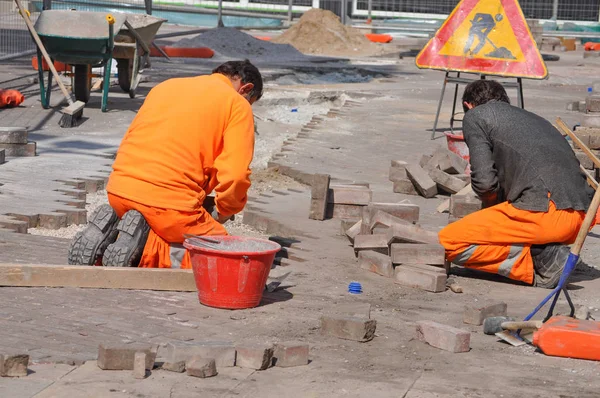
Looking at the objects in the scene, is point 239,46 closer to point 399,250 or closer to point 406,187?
point 406,187

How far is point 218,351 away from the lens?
452 cm

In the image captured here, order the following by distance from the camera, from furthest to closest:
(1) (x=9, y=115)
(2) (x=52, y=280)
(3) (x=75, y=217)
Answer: (1) (x=9, y=115) < (3) (x=75, y=217) < (2) (x=52, y=280)

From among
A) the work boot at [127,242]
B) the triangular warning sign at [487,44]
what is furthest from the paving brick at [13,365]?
the triangular warning sign at [487,44]

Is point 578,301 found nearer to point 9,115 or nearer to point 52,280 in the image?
point 52,280

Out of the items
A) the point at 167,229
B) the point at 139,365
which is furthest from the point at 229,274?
the point at 139,365

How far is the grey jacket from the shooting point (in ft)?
21.2

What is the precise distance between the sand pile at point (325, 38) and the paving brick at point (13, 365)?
73.6 ft

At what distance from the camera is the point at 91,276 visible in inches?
228

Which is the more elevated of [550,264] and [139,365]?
[139,365]

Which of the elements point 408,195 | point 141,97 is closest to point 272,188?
point 408,195

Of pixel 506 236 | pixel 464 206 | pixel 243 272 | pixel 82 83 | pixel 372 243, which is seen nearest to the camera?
pixel 243 272

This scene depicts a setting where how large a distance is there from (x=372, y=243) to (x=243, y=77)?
1.39 metres

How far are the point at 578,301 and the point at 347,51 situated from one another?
21.1 metres

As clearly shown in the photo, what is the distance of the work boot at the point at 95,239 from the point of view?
20.1 feet
